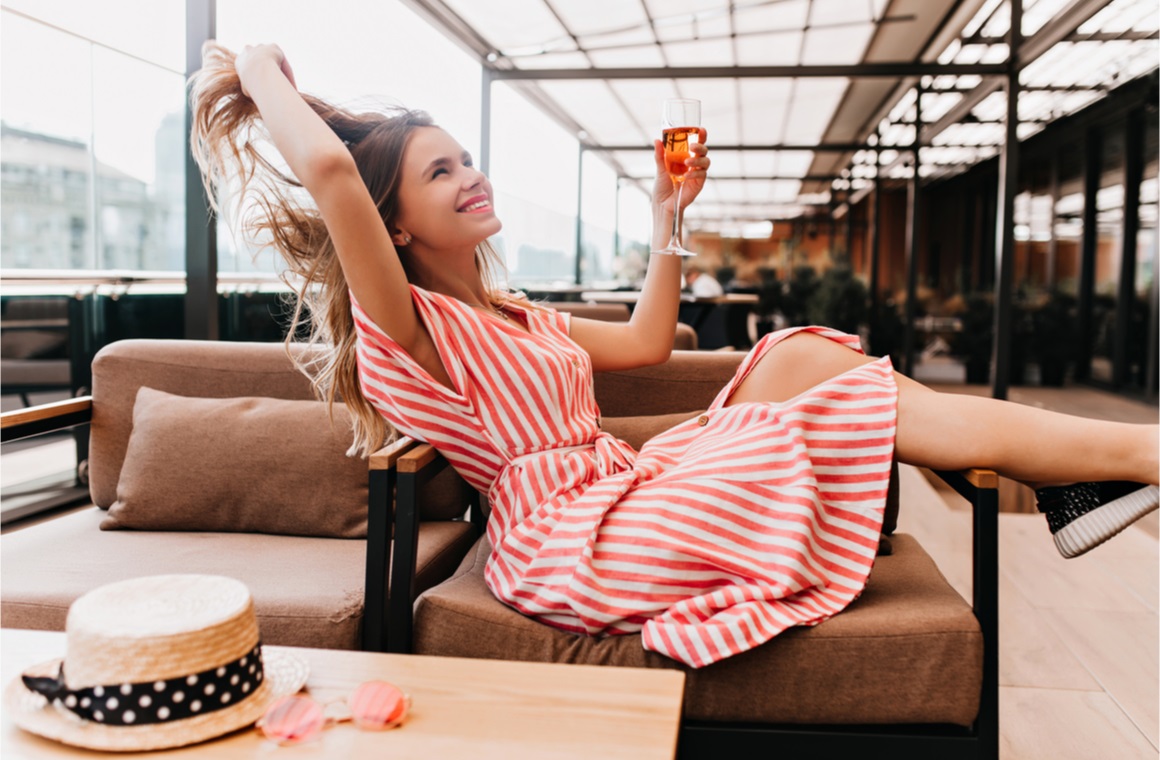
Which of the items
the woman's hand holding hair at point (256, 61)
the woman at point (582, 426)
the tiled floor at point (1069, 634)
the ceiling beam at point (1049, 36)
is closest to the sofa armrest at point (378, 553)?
the woman at point (582, 426)

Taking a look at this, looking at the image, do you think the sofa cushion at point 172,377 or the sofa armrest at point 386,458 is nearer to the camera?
the sofa armrest at point 386,458

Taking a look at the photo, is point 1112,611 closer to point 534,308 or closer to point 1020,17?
point 534,308

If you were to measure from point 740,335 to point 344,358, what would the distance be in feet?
21.6

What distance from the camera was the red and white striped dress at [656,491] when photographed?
151 cm

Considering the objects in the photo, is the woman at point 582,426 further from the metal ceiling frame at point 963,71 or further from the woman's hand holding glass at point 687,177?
the metal ceiling frame at point 963,71

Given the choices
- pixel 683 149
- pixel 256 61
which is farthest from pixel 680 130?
pixel 256 61

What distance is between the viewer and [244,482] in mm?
2059

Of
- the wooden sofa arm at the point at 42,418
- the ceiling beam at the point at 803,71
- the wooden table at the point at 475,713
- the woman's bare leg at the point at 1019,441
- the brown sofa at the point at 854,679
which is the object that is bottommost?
the brown sofa at the point at 854,679

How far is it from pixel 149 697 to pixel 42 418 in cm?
138

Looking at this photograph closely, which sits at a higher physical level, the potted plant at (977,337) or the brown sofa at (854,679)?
the potted plant at (977,337)

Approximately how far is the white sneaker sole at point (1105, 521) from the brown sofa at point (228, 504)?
1.10m

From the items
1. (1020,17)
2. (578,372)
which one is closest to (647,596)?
(578,372)

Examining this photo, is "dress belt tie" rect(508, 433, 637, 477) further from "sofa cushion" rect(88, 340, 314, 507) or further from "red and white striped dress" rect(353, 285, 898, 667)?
"sofa cushion" rect(88, 340, 314, 507)

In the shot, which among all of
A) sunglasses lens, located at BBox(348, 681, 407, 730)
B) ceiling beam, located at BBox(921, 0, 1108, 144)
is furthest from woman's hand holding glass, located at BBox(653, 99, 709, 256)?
ceiling beam, located at BBox(921, 0, 1108, 144)
